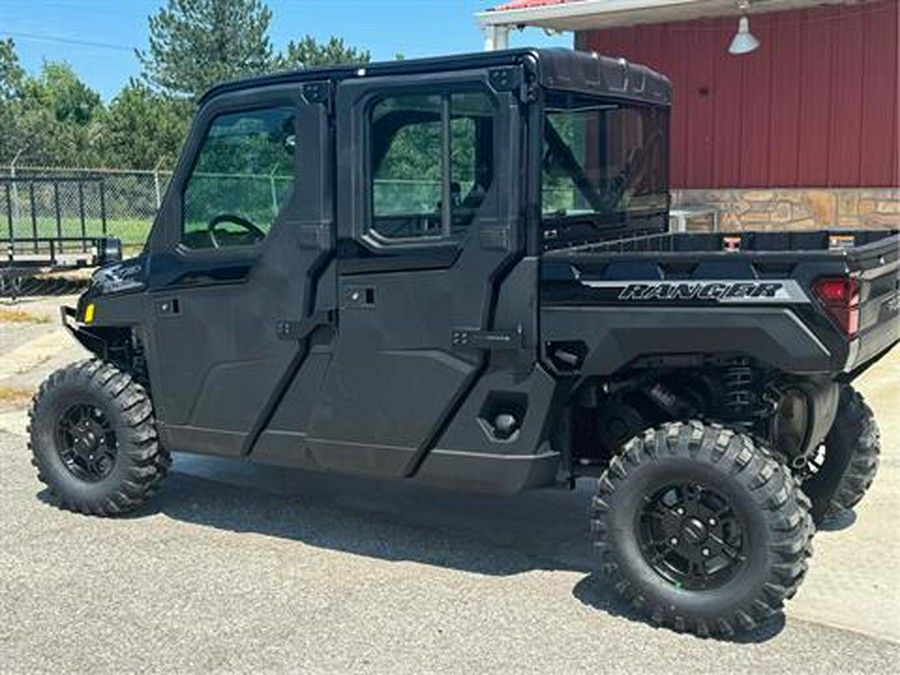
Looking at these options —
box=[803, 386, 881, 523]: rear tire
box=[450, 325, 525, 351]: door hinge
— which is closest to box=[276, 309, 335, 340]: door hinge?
box=[450, 325, 525, 351]: door hinge

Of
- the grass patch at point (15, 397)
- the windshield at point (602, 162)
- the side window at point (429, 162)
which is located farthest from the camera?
the grass patch at point (15, 397)

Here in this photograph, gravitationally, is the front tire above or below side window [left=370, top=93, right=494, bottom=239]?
below

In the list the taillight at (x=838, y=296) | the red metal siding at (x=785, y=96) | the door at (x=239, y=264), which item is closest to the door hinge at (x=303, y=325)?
the door at (x=239, y=264)

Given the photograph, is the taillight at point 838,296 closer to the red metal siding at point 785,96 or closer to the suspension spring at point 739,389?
the suspension spring at point 739,389

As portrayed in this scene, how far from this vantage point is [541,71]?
172 inches

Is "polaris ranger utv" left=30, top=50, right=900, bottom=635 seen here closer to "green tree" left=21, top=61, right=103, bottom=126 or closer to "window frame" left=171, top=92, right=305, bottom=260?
"window frame" left=171, top=92, right=305, bottom=260

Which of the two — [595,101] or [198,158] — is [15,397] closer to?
[198,158]

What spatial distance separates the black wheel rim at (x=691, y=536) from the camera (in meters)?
4.10

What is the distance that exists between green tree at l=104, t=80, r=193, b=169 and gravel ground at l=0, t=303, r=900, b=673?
152 ft

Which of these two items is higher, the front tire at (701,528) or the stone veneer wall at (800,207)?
the stone veneer wall at (800,207)

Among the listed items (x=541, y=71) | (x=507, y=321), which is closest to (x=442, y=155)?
(x=541, y=71)

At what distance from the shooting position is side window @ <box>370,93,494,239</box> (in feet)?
14.7

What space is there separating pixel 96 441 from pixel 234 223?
1508mm

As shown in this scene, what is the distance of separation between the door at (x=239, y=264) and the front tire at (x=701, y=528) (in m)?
1.62
